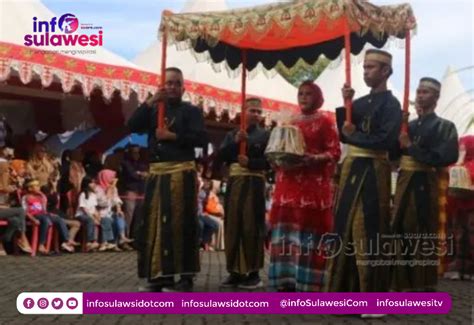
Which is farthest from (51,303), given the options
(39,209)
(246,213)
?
(39,209)

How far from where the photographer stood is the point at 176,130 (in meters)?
6.95

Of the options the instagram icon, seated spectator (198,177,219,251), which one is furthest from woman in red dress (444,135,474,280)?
the instagram icon

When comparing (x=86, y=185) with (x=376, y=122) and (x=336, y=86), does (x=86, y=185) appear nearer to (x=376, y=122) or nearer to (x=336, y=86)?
(x=376, y=122)

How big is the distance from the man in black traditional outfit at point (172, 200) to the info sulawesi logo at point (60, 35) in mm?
3004

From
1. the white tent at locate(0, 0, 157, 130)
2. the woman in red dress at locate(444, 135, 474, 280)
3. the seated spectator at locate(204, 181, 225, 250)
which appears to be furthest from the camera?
the seated spectator at locate(204, 181, 225, 250)

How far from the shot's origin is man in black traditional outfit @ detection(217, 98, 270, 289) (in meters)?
7.74

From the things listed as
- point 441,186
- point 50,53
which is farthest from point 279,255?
point 50,53

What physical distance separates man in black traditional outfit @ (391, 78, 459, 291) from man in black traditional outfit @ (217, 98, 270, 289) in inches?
53.7

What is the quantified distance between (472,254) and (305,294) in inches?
153

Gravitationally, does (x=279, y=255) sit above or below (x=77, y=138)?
below

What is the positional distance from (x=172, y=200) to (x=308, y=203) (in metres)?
1.17

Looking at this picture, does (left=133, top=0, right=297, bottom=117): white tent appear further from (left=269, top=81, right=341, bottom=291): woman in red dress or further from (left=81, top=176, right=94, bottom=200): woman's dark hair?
(left=269, top=81, right=341, bottom=291): woman in red dress

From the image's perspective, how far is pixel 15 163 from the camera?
12.0 metres

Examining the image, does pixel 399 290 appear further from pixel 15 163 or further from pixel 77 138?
pixel 77 138
